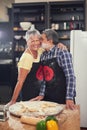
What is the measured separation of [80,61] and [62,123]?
1754 mm

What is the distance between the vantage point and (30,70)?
262 centimetres

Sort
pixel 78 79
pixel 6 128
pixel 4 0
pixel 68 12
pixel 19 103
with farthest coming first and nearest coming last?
pixel 68 12 < pixel 4 0 < pixel 78 79 < pixel 19 103 < pixel 6 128

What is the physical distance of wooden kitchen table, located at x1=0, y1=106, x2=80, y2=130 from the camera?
6.89 feet

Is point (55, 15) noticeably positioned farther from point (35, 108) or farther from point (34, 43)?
point (35, 108)

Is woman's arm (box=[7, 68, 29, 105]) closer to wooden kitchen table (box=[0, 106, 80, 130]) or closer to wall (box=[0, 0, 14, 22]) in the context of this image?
wooden kitchen table (box=[0, 106, 80, 130])

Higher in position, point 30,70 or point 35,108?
point 30,70

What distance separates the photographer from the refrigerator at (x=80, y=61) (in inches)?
148

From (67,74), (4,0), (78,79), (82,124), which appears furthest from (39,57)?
(4,0)

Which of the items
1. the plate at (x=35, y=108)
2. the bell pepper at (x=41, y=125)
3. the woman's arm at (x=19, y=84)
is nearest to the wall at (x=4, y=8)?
the woman's arm at (x=19, y=84)

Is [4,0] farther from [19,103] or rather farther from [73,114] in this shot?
[73,114]

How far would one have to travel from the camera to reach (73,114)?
93.0 inches

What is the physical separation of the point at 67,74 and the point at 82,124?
1643mm

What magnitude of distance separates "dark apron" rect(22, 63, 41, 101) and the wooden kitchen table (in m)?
0.38

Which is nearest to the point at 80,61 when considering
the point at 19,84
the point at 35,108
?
the point at 19,84
